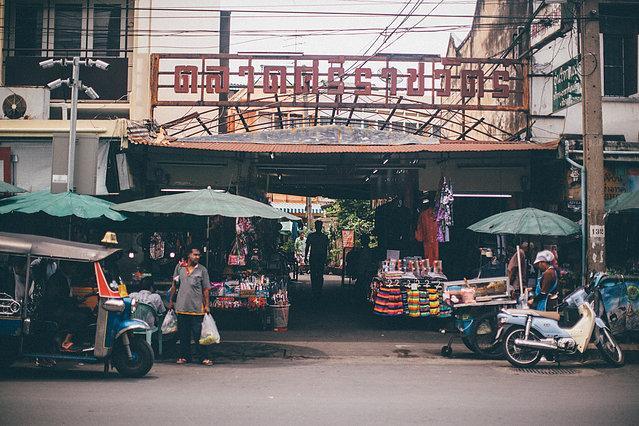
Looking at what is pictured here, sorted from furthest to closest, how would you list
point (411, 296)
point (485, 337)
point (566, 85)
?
point (566, 85) < point (411, 296) < point (485, 337)

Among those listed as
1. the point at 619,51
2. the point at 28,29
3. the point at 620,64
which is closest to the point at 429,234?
the point at 620,64

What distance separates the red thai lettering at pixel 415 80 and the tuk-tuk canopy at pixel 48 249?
8875 millimetres

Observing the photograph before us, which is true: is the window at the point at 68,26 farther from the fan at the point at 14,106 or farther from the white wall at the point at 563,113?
the white wall at the point at 563,113

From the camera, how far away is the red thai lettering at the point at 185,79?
1556 cm

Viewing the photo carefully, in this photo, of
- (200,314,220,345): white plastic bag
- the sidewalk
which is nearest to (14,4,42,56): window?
the sidewalk

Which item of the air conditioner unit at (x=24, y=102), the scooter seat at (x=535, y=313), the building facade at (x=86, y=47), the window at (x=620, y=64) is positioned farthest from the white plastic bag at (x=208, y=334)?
the window at (x=620, y=64)

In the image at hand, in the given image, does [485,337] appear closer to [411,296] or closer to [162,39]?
[411,296]

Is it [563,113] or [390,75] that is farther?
[563,113]

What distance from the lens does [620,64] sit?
16438 millimetres

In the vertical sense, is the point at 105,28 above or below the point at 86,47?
above

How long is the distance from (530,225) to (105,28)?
1388 cm

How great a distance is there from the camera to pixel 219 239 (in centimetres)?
1602

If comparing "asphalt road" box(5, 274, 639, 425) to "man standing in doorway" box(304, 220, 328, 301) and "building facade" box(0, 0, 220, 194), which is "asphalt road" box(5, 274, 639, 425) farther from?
"building facade" box(0, 0, 220, 194)

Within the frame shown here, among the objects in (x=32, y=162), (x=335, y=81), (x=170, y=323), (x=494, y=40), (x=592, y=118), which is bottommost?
(x=170, y=323)
